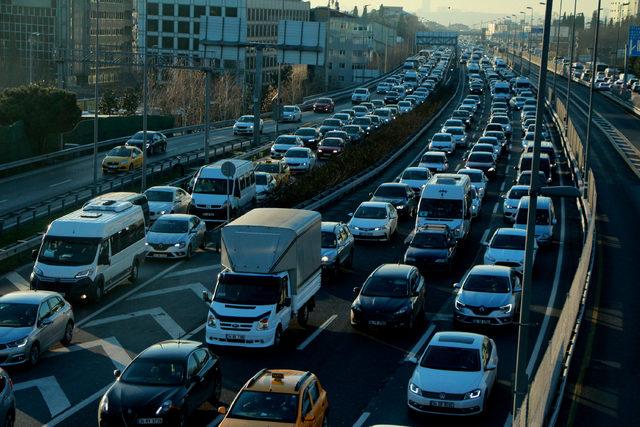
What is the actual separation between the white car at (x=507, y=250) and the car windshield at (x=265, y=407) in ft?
53.1

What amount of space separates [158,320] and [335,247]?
6971mm

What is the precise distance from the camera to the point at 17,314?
2372cm

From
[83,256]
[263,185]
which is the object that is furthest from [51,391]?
[263,185]

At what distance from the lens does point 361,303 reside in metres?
26.9

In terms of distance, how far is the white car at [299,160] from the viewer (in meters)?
56.0

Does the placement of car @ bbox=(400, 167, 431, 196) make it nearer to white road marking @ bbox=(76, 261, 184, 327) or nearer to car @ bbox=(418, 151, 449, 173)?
car @ bbox=(418, 151, 449, 173)

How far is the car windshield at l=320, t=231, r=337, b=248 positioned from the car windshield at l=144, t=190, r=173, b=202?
961 centimetres

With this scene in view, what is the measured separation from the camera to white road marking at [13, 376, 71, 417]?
20.9m

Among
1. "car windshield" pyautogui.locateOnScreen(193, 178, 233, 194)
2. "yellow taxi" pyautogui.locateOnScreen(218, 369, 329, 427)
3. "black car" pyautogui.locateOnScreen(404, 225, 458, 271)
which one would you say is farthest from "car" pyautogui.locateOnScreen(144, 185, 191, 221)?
"yellow taxi" pyautogui.locateOnScreen(218, 369, 329, 427)

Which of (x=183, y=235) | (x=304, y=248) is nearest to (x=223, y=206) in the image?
(x=183, y=235)

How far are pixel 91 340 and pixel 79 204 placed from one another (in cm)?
1845

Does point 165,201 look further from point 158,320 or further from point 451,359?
point 451,359

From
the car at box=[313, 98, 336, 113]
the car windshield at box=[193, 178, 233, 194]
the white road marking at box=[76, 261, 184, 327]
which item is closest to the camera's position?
the white road marking at box=[76, 261, 184, 327]

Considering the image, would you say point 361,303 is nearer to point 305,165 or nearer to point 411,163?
point 305,165
